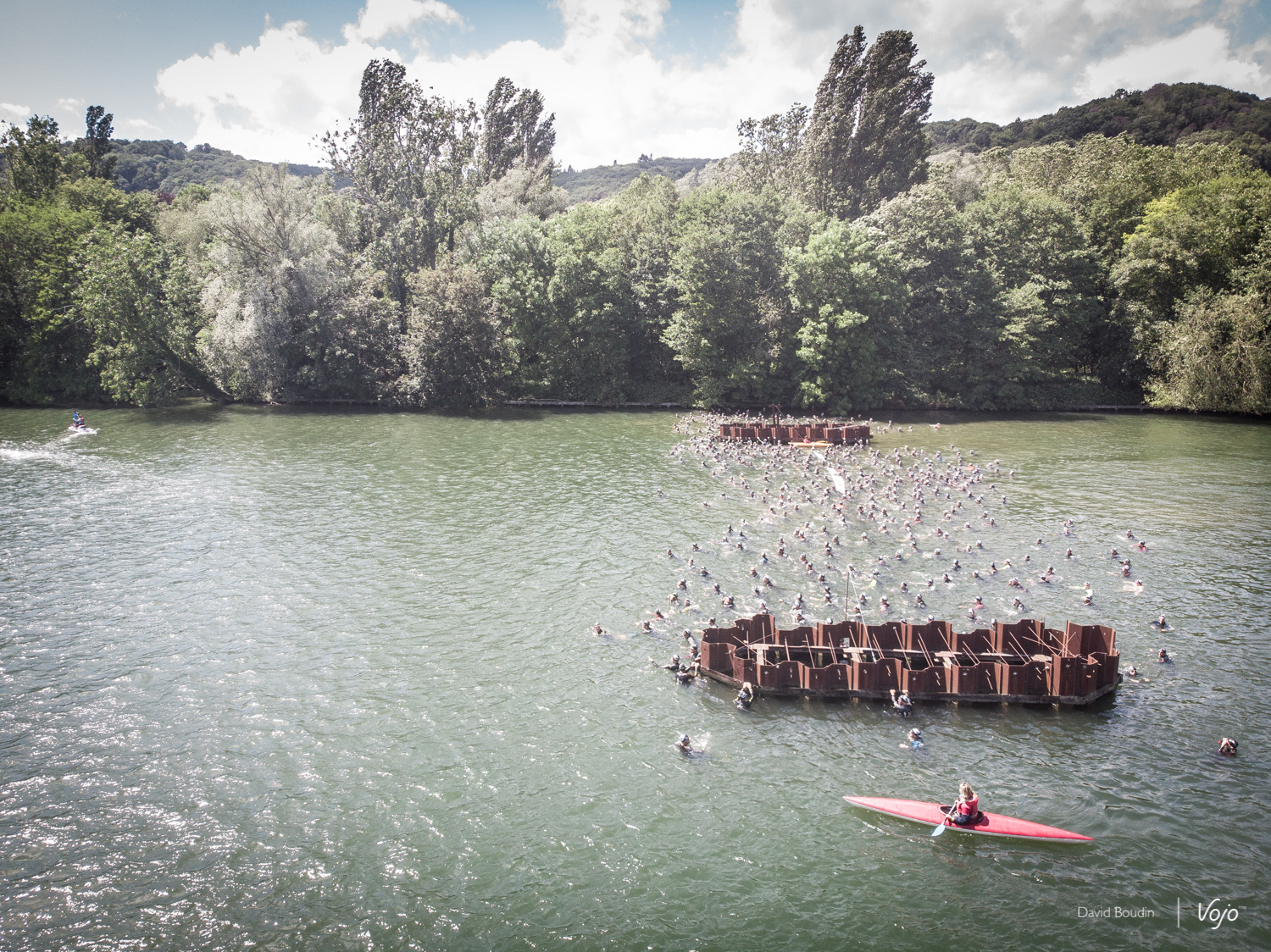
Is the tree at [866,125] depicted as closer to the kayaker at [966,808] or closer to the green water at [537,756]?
the green water at [537,756]

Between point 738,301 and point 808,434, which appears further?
point 738,301

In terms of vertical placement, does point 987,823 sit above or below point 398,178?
below

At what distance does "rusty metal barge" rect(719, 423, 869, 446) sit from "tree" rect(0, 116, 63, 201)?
96.3 m

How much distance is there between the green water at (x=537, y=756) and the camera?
16.9 metres

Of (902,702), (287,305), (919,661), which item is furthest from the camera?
(287,305)

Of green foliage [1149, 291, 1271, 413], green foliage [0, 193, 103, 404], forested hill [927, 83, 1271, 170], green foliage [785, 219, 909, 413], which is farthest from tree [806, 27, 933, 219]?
green foliage [0, 193, 103, 404]

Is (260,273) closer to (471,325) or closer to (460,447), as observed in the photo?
(471,325)

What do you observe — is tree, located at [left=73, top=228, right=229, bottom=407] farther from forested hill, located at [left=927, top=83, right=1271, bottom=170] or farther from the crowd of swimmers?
forested hill, located at [left=927, top=83, right=1271, bottom=170]

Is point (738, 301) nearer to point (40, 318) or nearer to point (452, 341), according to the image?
point (452, 341)

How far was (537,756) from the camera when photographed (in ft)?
72.7

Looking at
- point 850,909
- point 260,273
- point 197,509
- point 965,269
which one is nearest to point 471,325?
point 260,273

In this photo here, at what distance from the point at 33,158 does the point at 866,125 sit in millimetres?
105534

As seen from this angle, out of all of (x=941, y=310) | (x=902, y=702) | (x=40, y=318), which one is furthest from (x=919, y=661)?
(x=40, y=318)

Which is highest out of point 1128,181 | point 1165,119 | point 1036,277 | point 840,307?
point 1165,119
